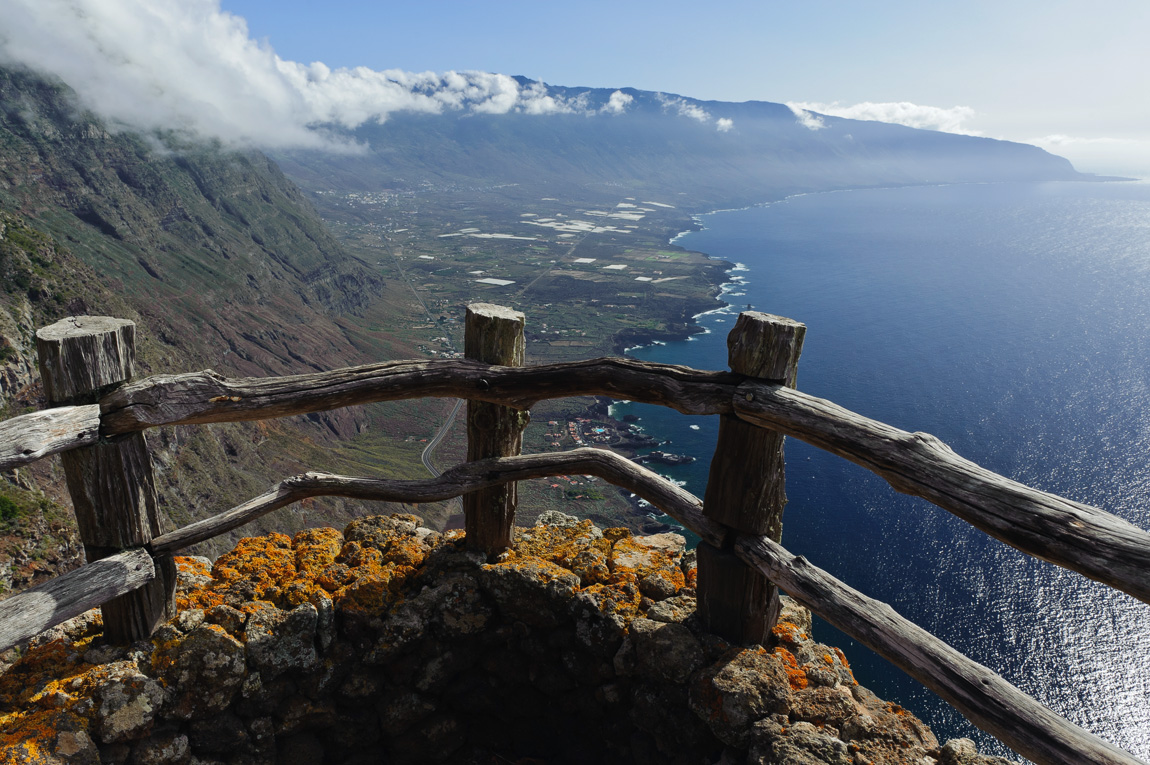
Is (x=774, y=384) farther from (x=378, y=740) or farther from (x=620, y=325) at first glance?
(x=620, y=325)

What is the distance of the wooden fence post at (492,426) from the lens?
4406 mm

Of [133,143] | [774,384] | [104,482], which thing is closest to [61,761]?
[104,482]

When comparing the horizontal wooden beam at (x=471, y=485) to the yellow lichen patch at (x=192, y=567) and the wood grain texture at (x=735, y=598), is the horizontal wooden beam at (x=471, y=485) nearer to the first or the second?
the wood grain texture at (x=735, y=598)

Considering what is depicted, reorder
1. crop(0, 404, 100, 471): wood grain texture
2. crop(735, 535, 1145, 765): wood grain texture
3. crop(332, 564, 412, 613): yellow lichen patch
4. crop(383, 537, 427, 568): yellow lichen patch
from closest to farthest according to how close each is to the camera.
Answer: crop(735, 535, 1145, 765): wood grain texture < crop(0, 404, 100, 471): wood grain texture < crop(332, 564, 412, 613): yellow lichen patch < crop(383, 537, 427, 568): yellow lichen patch

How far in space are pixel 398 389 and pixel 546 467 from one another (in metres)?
1.15

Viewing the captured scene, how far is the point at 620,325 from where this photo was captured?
12288 cm

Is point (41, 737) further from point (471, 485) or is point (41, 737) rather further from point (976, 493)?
point (976, 493)

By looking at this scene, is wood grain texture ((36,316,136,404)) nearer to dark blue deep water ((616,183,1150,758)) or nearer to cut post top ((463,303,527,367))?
cut post top ((463,303,527,367))

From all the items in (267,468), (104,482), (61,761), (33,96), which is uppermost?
(33,96)

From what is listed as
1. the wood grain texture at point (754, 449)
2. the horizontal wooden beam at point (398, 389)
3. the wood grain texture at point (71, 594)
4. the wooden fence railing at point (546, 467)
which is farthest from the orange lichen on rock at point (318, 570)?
the wood grain texture at point (754, 449)

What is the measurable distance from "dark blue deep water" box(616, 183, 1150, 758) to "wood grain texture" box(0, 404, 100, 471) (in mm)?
36897

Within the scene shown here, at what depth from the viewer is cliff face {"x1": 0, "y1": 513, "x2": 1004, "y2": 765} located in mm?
3605

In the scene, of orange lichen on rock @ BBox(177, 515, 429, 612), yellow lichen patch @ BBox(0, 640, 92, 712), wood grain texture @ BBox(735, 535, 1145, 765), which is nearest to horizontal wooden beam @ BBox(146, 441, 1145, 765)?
wood grain texture @ BBox(735, 535, 1145, 765)

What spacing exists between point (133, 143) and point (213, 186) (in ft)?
67.3
